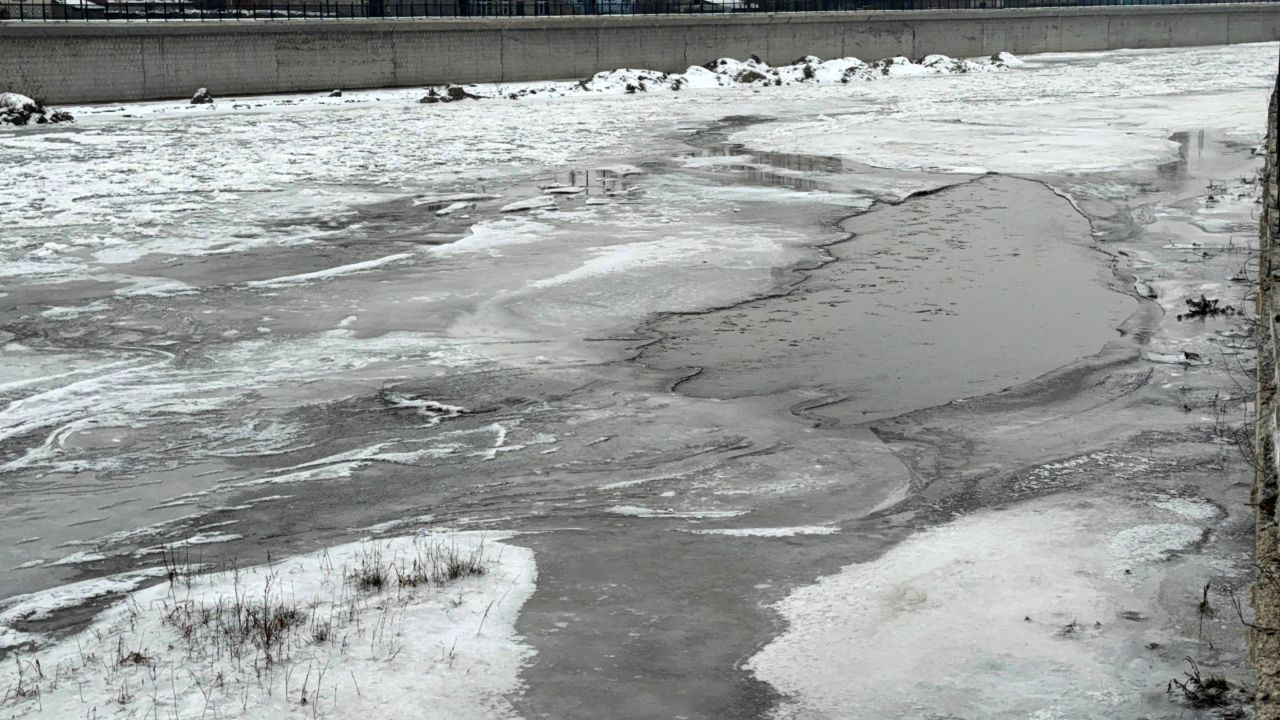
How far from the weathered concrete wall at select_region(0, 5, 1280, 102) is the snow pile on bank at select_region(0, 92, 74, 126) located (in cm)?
346

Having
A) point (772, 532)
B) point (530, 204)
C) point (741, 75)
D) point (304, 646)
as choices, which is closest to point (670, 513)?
point (772, 532)

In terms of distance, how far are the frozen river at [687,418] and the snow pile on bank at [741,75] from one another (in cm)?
2549

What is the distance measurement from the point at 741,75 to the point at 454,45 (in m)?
11.4

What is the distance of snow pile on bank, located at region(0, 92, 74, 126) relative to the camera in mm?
33312

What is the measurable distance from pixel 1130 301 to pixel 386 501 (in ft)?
27.2

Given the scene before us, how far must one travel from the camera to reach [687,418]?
394 inches

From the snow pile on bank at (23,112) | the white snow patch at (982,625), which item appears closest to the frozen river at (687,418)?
the white snow patch at (982,625)

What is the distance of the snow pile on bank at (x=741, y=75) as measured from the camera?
47406 millimetres

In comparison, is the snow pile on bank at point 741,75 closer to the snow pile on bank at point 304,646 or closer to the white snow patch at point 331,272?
the white snow patch at point 331,272

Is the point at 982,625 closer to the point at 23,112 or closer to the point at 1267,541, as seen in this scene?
the point at 1267,541

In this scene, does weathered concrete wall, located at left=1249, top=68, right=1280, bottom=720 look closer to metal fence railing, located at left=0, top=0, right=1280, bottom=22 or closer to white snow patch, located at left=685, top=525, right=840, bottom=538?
white snow patch, located at left=685, top=525, right=840, bottom=538

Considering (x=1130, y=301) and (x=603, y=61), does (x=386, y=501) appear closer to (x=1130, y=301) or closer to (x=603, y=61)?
(x=1130, y=301)

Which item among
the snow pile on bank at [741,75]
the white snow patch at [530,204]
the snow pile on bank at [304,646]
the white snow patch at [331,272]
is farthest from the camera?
the snow pile on bank at [741,75]

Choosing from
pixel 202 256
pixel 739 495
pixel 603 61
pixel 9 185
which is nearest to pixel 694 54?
pixel 603 61
